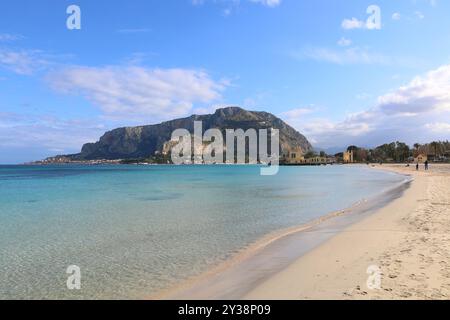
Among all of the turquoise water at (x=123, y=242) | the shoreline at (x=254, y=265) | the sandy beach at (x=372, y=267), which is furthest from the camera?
the turquoise water at (x=123, y=242)

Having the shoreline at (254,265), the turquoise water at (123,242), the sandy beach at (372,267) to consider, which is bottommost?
the turquoise water at (123,242)

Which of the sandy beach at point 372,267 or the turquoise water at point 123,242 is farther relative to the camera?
the turquoise water at point 123,242

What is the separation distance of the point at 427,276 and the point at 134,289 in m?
7.34

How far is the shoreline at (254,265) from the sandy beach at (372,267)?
356 mm

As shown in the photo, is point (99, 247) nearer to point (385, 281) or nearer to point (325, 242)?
point (325, 242)

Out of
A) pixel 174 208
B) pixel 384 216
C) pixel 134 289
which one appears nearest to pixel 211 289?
pixel 134 289

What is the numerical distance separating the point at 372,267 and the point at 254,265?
3.43 m

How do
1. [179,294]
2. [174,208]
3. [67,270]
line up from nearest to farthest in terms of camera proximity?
1. [179,294]
2. [67,270]
3. [174,208]

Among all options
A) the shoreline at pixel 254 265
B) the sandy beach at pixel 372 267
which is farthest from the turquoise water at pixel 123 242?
the sandy beach at pixel 372 267

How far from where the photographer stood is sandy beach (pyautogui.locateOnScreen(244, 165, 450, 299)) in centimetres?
762

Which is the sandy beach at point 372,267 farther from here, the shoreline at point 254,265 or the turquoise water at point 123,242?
the turquoise water at point 123,242

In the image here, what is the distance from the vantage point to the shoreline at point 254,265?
8.72 meters

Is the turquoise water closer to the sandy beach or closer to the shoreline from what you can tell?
the shoreline

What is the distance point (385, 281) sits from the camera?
26.8 ft
